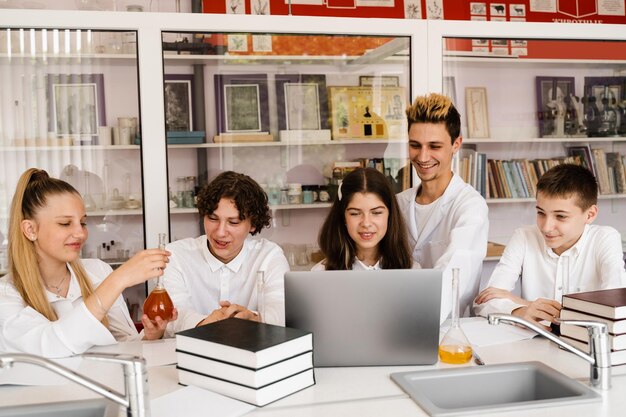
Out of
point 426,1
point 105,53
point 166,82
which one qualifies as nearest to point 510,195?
point 426,1

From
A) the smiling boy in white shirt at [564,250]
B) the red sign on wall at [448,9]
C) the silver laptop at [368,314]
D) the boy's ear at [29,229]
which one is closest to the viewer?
the silver laptop at [368,314]

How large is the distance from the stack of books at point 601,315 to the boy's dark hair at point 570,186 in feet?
1.95

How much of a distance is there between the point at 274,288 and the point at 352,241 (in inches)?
13.7

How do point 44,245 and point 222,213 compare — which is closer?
point 44,245

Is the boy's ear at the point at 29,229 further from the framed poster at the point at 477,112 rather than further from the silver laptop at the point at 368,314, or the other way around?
the framed poster at the point at 477,112

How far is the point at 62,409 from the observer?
1344 mm

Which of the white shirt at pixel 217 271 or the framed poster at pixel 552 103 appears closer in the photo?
the white shirt at pixel 217 271

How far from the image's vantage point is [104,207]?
284cm

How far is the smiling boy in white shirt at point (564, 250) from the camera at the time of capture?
227 cm

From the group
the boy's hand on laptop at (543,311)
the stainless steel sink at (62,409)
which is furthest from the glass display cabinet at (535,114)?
the stainless steel sink at (62,409)

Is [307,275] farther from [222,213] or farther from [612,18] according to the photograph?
[612,18]

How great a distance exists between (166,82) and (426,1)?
2221mm

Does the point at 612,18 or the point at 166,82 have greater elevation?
the point at 612,18

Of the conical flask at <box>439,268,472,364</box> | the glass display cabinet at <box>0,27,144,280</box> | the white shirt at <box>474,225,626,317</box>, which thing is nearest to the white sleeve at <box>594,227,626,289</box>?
the white shirt at <box>474,225,626,317</box>
